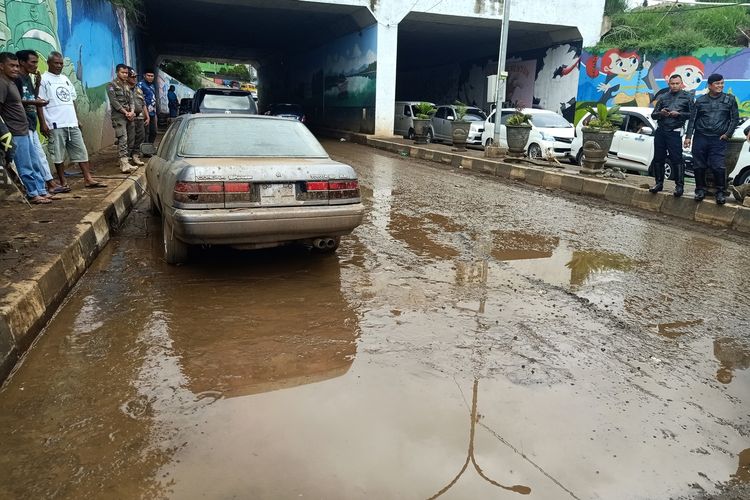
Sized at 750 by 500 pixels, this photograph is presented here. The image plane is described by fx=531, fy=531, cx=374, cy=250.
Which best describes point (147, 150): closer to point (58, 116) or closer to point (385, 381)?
point (58, 116)

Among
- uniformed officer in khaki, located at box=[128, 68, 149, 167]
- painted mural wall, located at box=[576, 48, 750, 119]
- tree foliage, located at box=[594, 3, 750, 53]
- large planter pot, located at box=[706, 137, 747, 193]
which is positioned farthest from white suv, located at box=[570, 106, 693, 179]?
uniformed officer in khaki, located at box=[128, 68, 149, 167]

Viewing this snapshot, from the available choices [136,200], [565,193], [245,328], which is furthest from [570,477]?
[565,193]

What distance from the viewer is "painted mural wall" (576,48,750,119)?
54.9ft

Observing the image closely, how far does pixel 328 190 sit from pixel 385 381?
83.2 inches

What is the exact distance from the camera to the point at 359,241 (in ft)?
19.6

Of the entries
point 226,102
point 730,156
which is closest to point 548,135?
point 730,156

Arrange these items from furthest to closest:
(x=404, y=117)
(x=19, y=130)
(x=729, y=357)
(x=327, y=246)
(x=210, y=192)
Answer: (x=404, y=117) < (x=19, y=130) < (x=327, y=246) < (x=210, y=192) < (x=729, y=357)

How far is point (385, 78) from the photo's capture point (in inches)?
826

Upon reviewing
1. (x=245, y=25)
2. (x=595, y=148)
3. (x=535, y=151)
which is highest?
(x=245, y=25)

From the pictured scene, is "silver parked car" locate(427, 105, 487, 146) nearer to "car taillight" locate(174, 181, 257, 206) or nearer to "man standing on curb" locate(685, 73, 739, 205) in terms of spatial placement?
"man standing on curb" locate(685, 73, 739, 205)

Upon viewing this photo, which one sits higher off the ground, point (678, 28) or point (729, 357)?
point (678, 28)

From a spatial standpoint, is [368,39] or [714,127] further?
[368,39]

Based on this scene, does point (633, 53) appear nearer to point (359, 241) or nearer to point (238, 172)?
point (359, 241)

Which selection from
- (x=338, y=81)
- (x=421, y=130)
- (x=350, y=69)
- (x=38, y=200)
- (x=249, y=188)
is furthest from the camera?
(x=338, y=81)
